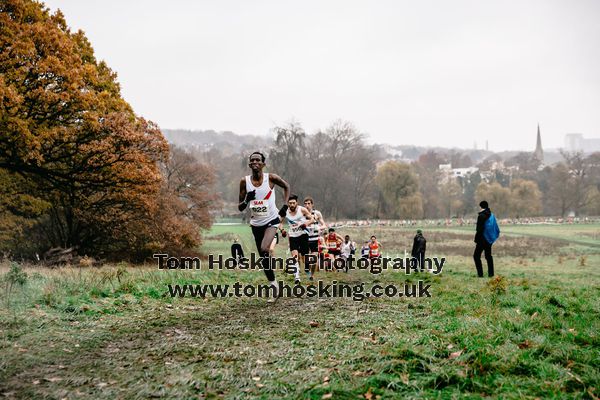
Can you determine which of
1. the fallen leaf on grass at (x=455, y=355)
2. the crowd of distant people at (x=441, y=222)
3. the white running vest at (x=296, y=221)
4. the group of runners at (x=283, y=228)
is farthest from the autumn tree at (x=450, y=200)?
the fallen leaf on grass at (x=455, y=355)

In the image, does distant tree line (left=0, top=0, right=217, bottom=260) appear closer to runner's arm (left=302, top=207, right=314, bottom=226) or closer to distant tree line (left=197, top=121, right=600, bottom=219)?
runner's arm (left=302, top=207, right=314, bottom=226)

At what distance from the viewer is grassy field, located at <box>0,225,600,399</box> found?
417 cm

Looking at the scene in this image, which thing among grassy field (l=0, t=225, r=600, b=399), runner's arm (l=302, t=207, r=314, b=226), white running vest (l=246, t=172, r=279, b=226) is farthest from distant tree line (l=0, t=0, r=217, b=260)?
white running vest (l=246, t=172, r=279, b=226)

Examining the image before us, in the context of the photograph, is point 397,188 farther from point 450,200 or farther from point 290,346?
point 290,346

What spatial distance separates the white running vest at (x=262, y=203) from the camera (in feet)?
30.4

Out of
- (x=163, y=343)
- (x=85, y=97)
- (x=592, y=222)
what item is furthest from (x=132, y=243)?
(x=592, y=222)

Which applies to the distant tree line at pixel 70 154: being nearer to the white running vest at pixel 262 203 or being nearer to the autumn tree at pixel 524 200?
the white running vest at pixel 262 203

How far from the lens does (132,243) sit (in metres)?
27.0

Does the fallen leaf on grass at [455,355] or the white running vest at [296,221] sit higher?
the white running vest at [296,221]

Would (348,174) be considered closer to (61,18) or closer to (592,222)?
(592,222)

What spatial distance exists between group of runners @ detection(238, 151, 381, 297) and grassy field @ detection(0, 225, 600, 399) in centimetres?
139

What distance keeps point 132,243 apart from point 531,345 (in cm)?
2516

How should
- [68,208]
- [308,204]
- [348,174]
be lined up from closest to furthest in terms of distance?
[308,204] < [68,208] < [348,174]

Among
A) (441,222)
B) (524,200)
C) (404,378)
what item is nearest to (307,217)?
(404,378)
